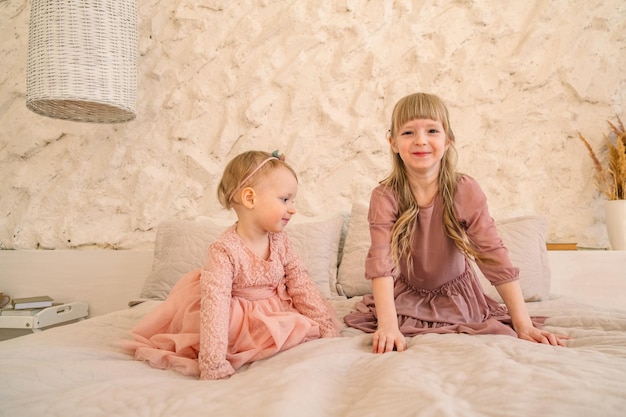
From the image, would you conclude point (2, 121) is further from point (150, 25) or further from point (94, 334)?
point (94, 334)

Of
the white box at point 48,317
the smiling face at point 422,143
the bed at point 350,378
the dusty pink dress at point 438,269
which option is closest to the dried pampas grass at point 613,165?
the bed at point 350,378

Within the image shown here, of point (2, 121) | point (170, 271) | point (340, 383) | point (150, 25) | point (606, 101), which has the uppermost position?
point (150, 25)

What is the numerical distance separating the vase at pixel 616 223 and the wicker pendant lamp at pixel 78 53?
7.50ft

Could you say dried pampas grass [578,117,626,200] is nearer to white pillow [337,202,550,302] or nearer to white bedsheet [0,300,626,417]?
white pillow [337,202,550,302]

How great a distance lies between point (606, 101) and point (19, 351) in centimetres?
261

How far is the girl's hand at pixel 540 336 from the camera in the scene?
1062 millimetres

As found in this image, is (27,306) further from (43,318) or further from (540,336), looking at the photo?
(540,336)

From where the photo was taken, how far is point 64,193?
2.42m

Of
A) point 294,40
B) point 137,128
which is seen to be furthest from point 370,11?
point 137,128

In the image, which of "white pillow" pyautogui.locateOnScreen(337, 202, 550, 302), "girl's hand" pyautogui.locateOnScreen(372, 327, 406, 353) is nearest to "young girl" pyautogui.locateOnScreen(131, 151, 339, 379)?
"girl's hand" pyautogui.locateOnScreen(372, 327, 406, 353)

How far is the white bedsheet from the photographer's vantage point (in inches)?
25.3

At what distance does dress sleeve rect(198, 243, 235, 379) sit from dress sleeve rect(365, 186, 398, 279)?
0.40m

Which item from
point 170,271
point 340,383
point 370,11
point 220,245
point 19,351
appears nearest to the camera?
point 340,383

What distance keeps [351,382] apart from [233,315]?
0.44m
